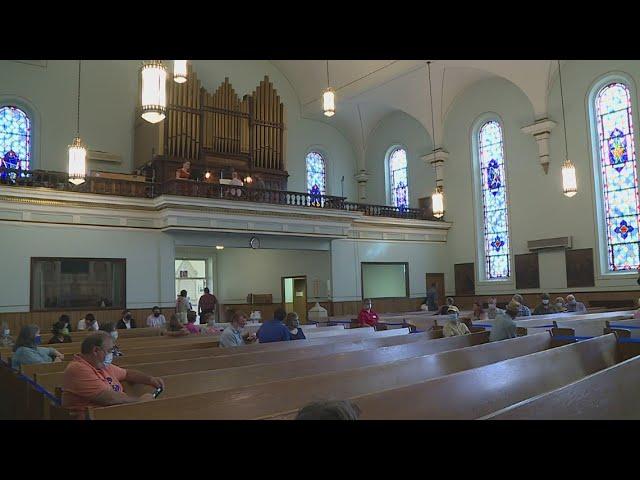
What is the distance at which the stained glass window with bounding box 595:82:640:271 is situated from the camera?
568 inches

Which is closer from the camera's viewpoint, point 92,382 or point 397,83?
point 92,382

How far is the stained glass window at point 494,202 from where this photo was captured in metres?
17.5

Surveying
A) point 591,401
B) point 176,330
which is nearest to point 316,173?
point 176,330

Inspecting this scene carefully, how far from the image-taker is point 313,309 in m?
15.5

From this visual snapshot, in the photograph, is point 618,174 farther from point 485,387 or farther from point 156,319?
point 485,387

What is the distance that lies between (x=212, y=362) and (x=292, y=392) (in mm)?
1804

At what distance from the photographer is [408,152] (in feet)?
66.2

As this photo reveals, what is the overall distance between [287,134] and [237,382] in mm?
15399

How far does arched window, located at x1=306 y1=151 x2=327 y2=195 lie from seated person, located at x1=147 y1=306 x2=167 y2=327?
8888mm

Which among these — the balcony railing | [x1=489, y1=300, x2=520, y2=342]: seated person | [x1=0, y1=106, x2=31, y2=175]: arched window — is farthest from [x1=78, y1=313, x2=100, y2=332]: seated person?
[x1=489, y1=300, x2=520, y2=342]: seated person

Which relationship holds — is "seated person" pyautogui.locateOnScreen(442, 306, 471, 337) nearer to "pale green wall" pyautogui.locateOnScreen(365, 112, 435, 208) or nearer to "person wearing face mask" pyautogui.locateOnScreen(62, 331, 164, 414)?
"person wearing face mask" pyautogui.locateOnScreen(62, 331, 164, 414)

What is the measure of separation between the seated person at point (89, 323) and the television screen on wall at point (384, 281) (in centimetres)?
956

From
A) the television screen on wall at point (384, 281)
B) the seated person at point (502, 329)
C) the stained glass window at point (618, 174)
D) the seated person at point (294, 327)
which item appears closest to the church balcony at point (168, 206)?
the television screen on wall at point (384, 281)
